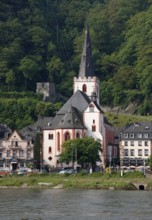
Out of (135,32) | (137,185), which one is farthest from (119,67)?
(137,185)

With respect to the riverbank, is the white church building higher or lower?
higher

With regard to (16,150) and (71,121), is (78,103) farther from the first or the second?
(16,150)

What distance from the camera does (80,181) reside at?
9112cm

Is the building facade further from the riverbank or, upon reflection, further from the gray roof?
the riverbank

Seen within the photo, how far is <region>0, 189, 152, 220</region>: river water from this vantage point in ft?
208

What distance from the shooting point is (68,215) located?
210 ft

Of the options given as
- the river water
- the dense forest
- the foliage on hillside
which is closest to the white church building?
the foliage on hillside

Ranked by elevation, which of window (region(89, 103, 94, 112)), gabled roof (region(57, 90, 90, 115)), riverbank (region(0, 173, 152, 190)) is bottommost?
riverbank (region(0, 173, 152, 190))

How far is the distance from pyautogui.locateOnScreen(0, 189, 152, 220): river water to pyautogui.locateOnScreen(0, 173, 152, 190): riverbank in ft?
10.8

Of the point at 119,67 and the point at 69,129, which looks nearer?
the point at 69,129

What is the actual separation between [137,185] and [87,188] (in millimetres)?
4970

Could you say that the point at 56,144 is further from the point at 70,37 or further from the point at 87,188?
the point at 70,37

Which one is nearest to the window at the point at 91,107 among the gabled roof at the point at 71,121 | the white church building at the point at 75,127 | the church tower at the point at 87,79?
the white church building at the point at 75,127

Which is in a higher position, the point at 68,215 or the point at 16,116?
the point at 16,116
